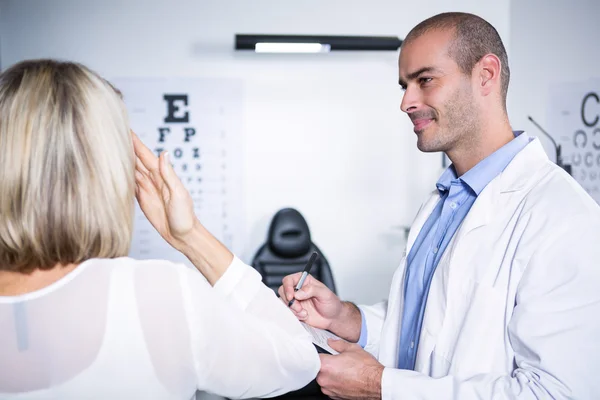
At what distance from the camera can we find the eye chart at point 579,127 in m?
3.30

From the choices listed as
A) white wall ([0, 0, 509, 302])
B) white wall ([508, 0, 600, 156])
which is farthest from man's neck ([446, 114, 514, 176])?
white wall ([508, 0, 600, 156])

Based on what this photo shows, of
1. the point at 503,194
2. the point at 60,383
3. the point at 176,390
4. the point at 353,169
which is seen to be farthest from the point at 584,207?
the point at 353,169

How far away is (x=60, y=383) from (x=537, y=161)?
1.06 m

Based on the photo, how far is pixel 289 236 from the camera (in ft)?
8.64

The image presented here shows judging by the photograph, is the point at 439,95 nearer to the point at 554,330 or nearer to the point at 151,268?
the point at 554,330

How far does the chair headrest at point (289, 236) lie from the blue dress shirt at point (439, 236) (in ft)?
4.17

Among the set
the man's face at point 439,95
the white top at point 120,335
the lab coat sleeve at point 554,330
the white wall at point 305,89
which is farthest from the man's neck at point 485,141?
the white wall at point 305,89

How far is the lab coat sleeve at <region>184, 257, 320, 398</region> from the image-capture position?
0.72 meters

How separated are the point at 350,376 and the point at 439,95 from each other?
28.3 inches

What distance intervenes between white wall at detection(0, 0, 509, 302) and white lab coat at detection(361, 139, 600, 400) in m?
1.79

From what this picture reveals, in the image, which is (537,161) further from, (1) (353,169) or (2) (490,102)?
(1) (353,169)

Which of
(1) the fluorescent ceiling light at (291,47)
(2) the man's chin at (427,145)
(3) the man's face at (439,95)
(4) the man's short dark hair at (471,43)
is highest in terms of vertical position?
(1) the fluorescent ceiling light at (291,47)

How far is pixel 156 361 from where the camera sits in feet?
2.31

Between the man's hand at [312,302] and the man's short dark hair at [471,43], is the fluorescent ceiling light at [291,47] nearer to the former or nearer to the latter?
the man's short dark hair at [471,43]
